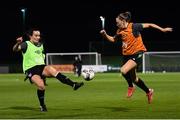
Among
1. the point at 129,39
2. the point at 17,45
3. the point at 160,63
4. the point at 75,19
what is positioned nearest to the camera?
the point at 17,45

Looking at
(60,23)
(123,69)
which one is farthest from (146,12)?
(123,69)

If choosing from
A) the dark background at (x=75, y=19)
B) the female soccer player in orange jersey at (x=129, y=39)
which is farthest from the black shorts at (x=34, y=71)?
the dark background at (x=75, y=19)

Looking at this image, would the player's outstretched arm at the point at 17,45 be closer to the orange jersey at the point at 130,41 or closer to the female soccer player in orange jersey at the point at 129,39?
the female soccer player in orange jersey at the point at 129,39

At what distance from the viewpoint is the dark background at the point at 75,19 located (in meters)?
80.4

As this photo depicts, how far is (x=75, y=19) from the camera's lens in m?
85.1

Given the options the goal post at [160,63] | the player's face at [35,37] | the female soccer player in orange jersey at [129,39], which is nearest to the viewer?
the player's face at [35,37]

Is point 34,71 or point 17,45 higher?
point 17,45

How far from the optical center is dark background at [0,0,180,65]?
80.4 m

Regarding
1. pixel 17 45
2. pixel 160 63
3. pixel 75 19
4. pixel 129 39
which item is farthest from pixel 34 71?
pixel 75 19

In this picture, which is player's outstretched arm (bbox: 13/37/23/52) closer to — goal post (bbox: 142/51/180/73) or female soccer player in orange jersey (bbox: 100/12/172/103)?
female soccer player in orange jersey (bbox: 100/12/172/103)

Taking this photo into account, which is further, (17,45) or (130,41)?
(130,41)

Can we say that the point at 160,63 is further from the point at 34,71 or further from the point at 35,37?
the point at 34,71

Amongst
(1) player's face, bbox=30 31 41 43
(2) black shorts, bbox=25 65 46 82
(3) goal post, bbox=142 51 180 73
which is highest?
(1) player's face, bbox=30 31 41 43

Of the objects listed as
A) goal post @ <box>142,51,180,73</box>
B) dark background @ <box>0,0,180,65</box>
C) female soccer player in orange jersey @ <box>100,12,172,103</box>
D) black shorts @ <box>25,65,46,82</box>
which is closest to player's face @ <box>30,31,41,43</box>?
black shorts @ <box>25,65,46,82</box>
